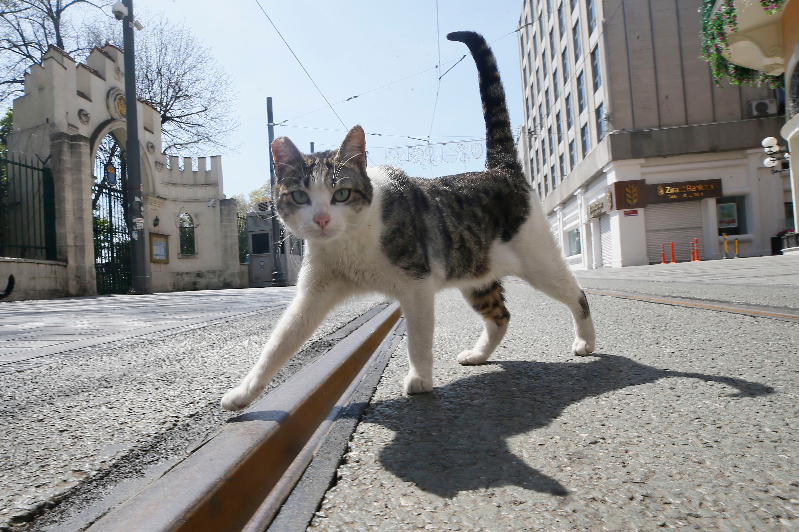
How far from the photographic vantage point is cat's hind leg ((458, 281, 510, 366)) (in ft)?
9.42

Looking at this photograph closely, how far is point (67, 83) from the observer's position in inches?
637

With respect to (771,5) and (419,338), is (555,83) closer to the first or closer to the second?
(771,5)

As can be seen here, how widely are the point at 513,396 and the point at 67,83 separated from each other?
18.9m

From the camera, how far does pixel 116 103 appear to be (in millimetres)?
18859

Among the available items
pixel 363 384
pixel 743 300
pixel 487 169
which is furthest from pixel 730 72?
pixel 363 384

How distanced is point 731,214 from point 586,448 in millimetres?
29886

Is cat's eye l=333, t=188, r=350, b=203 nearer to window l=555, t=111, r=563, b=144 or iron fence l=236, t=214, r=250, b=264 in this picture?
iron fence l=236, t=214, r=250, b=264

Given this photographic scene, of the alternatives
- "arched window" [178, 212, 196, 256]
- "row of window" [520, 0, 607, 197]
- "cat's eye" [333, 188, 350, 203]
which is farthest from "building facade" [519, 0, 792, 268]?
"cat's eye" [333, 188, 350, 203]

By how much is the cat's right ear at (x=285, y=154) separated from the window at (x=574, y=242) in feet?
110

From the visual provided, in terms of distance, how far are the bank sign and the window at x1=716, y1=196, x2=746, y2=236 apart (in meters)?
0.93

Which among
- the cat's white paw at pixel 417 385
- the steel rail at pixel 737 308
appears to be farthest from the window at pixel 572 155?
the cat's white paw at pixel 417 385

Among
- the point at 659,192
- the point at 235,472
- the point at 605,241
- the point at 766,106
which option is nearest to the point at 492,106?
the point at 235,472

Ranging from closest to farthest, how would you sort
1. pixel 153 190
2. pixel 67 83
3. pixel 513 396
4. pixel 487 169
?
pixel 513 396
pixel 487 169
pixel 67 83
pixel 153 190

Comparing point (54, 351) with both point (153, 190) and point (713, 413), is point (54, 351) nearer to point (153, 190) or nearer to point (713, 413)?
point (713, 413)
